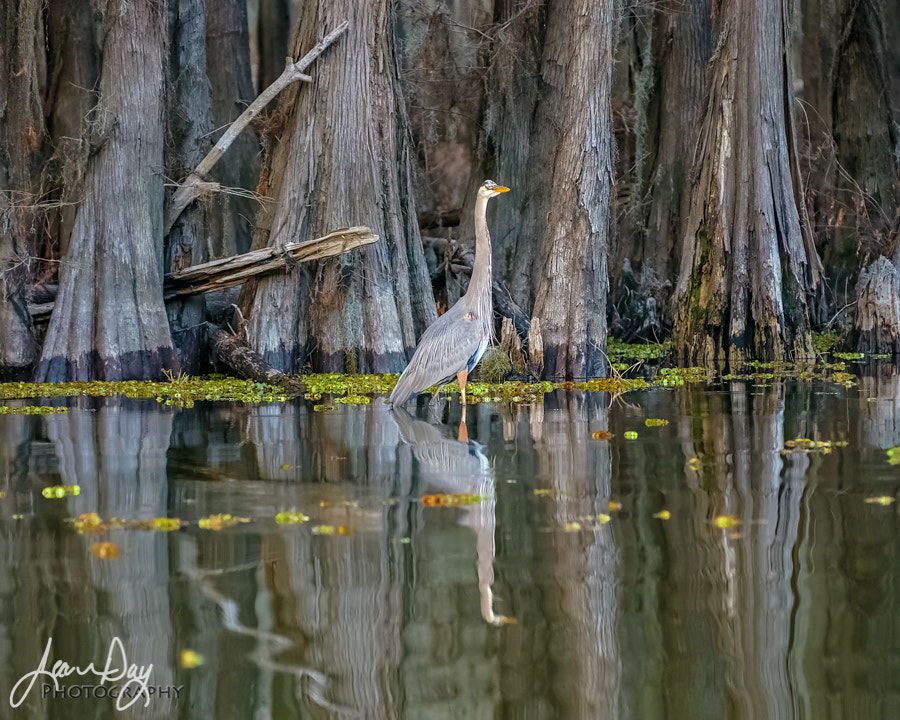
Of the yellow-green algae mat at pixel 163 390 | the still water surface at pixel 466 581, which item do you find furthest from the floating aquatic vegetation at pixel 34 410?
the still water surface at pixel 466 581

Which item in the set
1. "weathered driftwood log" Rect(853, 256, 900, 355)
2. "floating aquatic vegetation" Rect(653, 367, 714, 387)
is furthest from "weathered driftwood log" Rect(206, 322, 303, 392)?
"weathered driftwood log" Rect(853, 256, 900, 355)

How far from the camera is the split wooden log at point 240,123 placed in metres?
13.5

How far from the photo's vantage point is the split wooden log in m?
13.5

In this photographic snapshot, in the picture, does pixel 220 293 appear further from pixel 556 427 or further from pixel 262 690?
pixel 262 690

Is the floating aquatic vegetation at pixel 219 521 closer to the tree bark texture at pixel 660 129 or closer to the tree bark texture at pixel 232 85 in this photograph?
the tree bark texture at pixel 660 129

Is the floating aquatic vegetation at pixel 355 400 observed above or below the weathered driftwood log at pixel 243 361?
below

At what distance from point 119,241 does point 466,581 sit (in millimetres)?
10167

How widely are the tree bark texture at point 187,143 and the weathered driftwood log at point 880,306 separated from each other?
9866 mm

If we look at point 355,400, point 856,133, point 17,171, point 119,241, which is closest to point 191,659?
point 355,400

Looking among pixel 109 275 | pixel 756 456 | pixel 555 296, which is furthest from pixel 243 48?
pixel 756 456

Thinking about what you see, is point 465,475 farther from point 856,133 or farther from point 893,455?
point 856,133

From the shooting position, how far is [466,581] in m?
3.73

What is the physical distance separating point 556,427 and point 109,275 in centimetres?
699

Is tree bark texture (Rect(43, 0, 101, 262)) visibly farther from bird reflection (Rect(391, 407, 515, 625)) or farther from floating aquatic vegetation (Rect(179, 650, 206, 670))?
floating aquatic vegetation (Rect(179, 650, 206, 670))
